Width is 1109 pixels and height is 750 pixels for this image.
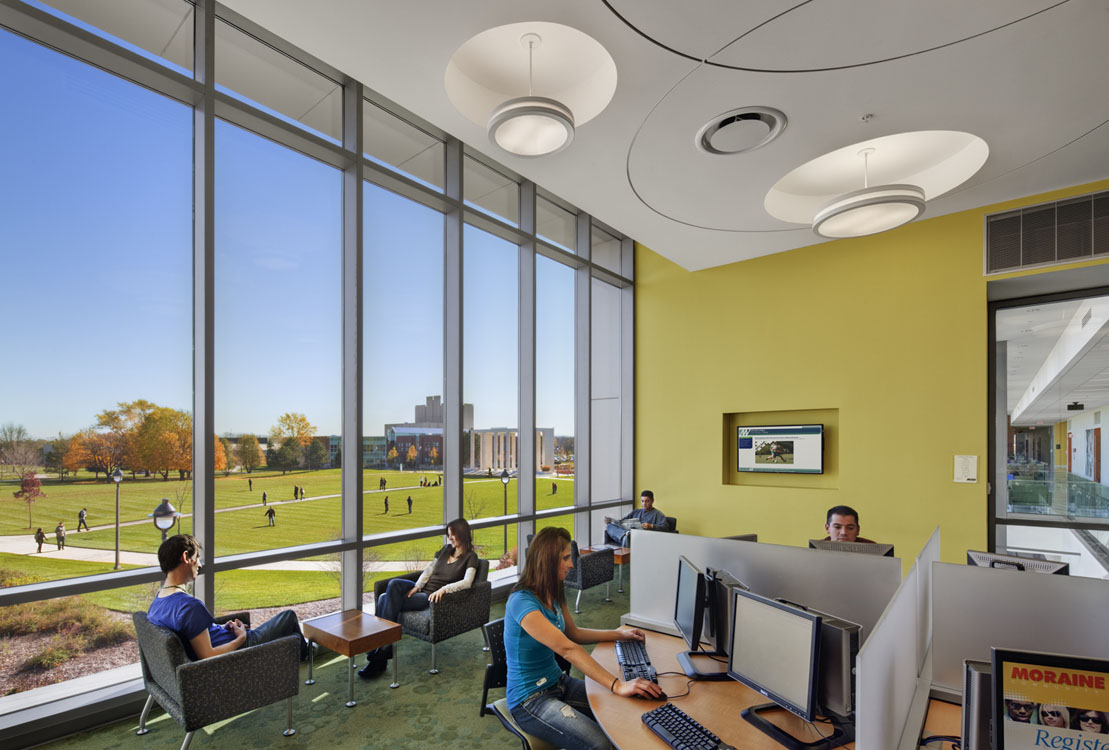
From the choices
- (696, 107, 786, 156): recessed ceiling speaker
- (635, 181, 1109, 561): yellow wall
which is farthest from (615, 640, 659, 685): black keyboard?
(635, 181, 1109, 561): yellow wall

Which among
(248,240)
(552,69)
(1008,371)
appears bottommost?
(1008,371)

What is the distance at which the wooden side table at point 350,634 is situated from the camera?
357 centimetres

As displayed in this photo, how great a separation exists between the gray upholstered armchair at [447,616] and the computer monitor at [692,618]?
2046 millimetres

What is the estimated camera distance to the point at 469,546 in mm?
4645

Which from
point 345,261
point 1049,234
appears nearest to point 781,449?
point 1049,234

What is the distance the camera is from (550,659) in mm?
2502

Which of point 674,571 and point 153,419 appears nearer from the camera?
point 674,571

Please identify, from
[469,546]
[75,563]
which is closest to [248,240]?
[75,563]

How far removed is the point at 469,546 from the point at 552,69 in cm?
351

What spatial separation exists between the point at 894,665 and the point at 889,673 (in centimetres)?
11

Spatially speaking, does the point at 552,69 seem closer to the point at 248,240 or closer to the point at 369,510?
the point at 248,240

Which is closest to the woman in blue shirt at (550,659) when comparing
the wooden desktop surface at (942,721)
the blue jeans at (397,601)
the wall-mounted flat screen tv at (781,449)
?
the wooden desktop surface at (942,721)

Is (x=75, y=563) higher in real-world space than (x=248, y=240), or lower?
lower

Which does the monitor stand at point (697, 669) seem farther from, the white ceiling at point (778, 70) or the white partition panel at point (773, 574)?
the white ceiling at point (778, 70)
